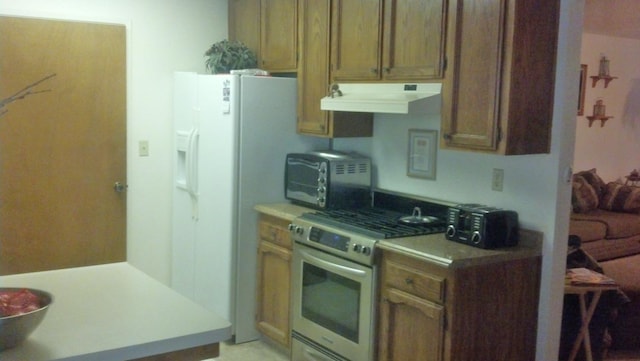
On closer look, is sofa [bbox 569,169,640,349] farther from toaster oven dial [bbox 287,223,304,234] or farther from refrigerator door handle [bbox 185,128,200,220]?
refrigerator door handle [bbox 185,128,200,220]

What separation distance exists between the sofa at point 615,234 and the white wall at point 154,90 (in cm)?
305

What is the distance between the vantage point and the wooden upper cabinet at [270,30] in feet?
13.6

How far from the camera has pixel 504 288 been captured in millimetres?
2920

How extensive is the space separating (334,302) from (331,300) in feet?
0.09

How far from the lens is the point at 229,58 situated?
4.30 metres

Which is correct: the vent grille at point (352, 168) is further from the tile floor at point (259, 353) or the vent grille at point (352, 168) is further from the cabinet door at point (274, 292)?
the tile floor at point (259, 353)

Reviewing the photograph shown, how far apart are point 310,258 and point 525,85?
1.42m

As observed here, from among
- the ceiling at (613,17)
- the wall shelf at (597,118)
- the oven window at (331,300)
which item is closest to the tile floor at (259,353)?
the oven window at (331,300)

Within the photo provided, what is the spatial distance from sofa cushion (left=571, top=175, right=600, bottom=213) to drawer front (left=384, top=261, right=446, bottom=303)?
3.29 metres

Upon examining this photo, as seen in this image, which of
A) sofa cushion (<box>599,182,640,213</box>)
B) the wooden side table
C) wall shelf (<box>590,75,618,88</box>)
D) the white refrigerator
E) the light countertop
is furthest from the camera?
wall shelf (<box>590,75,618,88</box>)

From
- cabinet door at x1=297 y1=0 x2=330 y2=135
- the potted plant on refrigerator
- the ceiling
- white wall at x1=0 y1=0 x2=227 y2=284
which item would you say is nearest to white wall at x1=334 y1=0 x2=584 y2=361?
cabinet door at x1=297 y1=0 x2=330 y2=135

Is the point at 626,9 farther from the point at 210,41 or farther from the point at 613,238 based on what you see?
the point at 210,41

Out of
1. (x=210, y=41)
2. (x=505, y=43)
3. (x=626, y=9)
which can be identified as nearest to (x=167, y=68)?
(x=210, y=41)

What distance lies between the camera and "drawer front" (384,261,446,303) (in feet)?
9.19
